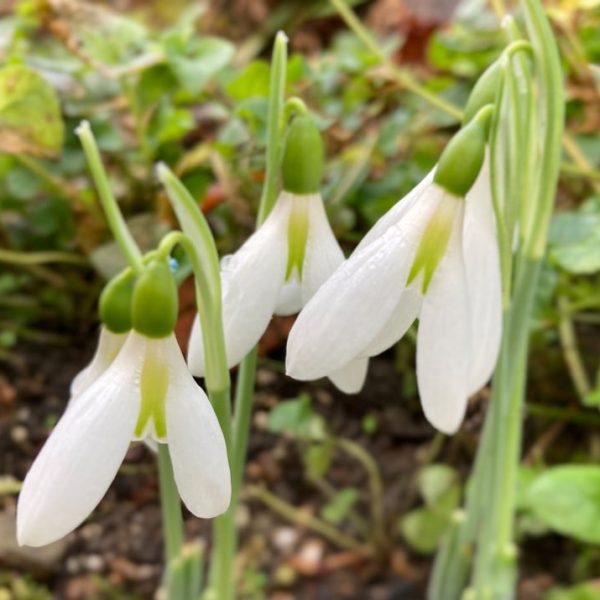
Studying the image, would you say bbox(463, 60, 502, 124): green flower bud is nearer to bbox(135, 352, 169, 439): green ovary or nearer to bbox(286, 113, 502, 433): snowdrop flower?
bbox(286, 113, 502, 433): snowdrop flower

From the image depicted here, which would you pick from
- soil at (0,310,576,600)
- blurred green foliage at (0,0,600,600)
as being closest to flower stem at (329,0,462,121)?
blurred green foliage at (0,0,600,600)

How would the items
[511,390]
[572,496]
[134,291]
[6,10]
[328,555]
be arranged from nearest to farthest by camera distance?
1. [134,291]
2. [511,390]
3. [572,496]
4. [328,555]
5. [6,10]

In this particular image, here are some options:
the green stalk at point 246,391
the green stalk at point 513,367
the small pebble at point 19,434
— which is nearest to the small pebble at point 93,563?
the small pebble at point 19,434

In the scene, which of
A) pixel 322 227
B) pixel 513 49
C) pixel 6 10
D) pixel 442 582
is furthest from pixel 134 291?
pixel 6 10

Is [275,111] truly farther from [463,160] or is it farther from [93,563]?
[93,563]

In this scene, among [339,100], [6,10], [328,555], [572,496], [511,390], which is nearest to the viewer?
[511,390]

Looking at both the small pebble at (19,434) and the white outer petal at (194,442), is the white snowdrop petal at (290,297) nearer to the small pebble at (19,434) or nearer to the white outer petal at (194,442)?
the white outer petal at (194,442)

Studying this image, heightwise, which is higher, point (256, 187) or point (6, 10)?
point (6, 10)

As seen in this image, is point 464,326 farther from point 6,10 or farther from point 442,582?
point 6,10
